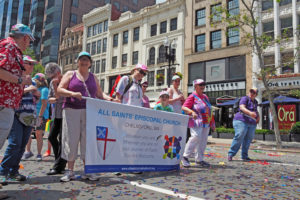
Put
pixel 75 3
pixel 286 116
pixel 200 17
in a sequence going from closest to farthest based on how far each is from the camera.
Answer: pixel 286 116, pixel 200 17, pixel 75 3

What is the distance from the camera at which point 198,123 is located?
527cm

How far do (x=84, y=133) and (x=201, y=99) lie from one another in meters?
2.89

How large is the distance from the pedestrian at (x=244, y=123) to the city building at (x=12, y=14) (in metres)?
63.5

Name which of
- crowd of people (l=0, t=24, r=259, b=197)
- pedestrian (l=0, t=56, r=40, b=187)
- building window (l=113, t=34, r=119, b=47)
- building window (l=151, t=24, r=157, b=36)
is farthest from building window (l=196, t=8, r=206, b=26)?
pedestrian (l=0, t=56, r=40, b=187)

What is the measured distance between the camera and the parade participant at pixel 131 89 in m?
4.54

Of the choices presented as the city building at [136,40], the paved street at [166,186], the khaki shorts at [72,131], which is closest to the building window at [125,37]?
the city building at [136,40]

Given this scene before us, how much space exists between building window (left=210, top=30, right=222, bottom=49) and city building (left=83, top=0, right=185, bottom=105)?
3438 millimetres

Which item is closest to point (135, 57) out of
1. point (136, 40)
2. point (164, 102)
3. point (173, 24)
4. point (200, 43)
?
point (136, 40)

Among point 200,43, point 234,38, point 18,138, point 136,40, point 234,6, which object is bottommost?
point 18,138

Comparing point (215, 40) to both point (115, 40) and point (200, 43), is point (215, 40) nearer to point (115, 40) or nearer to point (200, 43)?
point (200, 43)

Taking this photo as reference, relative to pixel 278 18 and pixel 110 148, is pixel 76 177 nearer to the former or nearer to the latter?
pixel 110 148

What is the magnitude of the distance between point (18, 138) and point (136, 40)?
30.7 metres

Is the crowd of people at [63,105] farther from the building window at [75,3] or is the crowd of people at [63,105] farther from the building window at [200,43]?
the building window at [75,3]

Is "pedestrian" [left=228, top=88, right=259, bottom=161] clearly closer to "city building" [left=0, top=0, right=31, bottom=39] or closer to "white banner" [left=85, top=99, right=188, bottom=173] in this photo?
"white banner" [left=85, top=99, right=188, bottom=173]
